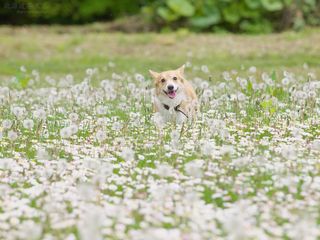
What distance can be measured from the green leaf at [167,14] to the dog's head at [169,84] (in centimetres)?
1219

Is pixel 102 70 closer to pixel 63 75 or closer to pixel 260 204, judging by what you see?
pixel 63 75

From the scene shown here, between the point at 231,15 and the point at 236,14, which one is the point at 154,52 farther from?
the point at 236,14

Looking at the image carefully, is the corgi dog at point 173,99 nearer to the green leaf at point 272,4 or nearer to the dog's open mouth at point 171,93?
the dog's open mouth at point 171,93

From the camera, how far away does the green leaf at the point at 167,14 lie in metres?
21.0

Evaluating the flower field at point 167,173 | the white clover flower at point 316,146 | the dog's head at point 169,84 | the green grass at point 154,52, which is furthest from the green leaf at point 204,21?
the white clover flower at point 316,146

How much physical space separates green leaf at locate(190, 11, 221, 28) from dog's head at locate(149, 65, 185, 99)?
474 inches

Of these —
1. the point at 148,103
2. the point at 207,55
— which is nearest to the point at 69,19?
the point at 207,55

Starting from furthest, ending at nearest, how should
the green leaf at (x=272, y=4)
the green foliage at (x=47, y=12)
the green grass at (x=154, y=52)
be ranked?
the green foliage at (x=47, y=12) < the green leaf at (x=272, y=4) < the green grass at (x=154, y=52)

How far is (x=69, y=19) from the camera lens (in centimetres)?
2792

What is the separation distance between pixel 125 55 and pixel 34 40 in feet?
11.1

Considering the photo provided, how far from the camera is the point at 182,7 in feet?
68.6

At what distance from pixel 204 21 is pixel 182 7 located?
750 millimetres

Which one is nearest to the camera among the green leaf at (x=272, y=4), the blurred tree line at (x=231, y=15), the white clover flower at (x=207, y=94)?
the white clover flower at (x=207, y=94)

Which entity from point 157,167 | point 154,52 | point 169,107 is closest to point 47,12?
point 154,52
